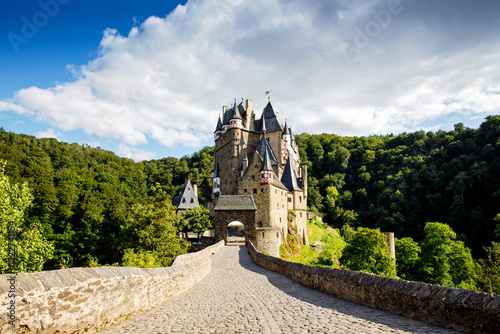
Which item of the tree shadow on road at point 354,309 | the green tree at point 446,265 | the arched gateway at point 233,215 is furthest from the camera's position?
the green tree at point 446,265

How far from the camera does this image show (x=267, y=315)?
7422mm

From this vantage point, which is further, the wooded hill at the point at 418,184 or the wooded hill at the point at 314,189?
the wooded hill at the point at 418,184

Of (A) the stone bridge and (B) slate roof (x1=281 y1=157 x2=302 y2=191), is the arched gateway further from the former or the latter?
(A) the stone bridge

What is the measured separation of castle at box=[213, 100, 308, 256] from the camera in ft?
122

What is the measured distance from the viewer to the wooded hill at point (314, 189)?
42250mm

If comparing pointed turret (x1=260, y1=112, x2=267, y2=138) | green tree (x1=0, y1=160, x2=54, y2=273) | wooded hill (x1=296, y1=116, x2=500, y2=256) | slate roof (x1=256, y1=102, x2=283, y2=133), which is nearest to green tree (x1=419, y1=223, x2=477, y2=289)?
wooded hill (x1=296, y1=116, x2=500, y2=256)

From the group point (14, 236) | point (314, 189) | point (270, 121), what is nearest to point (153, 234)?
point (14, 236)

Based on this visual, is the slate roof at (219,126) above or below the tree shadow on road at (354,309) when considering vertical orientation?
above

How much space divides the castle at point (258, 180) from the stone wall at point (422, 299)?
2657cm

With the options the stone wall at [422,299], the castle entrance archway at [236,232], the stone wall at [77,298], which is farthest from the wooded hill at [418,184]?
the stone wall at [77,298]

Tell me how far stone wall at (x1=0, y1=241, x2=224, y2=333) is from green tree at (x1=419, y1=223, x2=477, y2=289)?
126ft

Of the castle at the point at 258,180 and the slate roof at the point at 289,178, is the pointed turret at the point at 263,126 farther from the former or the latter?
the slate roof at the point at 289,178

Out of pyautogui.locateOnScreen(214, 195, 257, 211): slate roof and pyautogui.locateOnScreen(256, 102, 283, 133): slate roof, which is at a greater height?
pyautogui.locateOnScreen(256, 102, 283, 133): slate roof

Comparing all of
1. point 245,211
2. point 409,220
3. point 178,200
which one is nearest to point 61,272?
point 245,211
